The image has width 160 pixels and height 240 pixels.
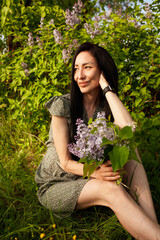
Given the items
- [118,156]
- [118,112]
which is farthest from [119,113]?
[118,156]

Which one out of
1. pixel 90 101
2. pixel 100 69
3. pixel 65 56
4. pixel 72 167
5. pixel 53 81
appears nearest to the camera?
pixel 72 167

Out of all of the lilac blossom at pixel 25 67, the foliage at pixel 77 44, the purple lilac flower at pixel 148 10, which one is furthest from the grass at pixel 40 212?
the purple lilac flower at pixel 148 10

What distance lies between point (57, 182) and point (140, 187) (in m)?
0.66

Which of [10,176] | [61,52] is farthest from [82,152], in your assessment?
[61,52]

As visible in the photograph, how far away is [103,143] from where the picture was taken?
114 cm

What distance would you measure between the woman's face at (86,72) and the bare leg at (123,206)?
793mm

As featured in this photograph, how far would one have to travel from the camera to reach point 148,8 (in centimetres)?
286

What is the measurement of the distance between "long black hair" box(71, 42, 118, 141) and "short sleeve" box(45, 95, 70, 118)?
0.05 metres

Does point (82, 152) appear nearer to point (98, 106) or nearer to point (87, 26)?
point (98, 106)

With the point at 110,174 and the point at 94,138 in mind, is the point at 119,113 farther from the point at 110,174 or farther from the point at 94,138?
the point at 94,138

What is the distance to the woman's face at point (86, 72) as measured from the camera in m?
1.93

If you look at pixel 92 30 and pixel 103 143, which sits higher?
pixel 92 30

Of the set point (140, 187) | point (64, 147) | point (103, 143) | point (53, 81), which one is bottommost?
point (140, 187)

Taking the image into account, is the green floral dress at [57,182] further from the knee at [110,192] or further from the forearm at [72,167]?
the knee at [110,192]
